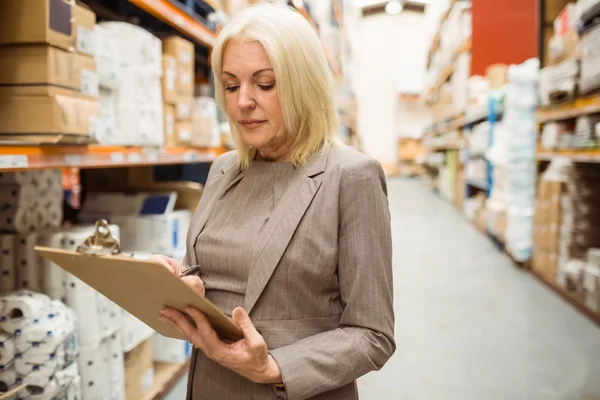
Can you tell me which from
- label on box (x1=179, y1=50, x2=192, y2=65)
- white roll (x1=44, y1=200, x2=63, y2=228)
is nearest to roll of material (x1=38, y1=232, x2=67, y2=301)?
white roll (x1=44, y1=200, x2=63, y2=228)

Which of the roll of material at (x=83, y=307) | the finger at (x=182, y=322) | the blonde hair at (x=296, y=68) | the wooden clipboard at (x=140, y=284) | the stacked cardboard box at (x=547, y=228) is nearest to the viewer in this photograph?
the wooden clipboard at (x=140, y=284)

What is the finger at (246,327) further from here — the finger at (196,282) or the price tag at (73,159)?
the price tag at (73,159)

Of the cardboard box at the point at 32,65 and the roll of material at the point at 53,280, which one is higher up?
the cardboard box at the point at 32,65

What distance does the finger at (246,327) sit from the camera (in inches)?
A: 32.8

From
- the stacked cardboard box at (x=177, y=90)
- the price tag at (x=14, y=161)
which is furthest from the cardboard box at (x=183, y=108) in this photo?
the price tag at (x=14, y=161)

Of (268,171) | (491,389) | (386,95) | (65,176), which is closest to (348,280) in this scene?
(268,171)

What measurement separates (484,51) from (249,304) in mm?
6650

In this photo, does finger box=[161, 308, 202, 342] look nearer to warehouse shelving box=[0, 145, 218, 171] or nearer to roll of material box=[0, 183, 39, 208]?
warehouse shelving box=[0, 145, 218, 171]

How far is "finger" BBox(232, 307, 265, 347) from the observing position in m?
0.83

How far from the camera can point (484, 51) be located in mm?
→ 6727

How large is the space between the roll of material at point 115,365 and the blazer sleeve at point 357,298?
1096 mm

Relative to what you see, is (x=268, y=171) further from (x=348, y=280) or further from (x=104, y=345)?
(x=104, y=345)

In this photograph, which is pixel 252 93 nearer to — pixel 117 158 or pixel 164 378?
pixel 117 158

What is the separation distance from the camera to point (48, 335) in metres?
1.39
